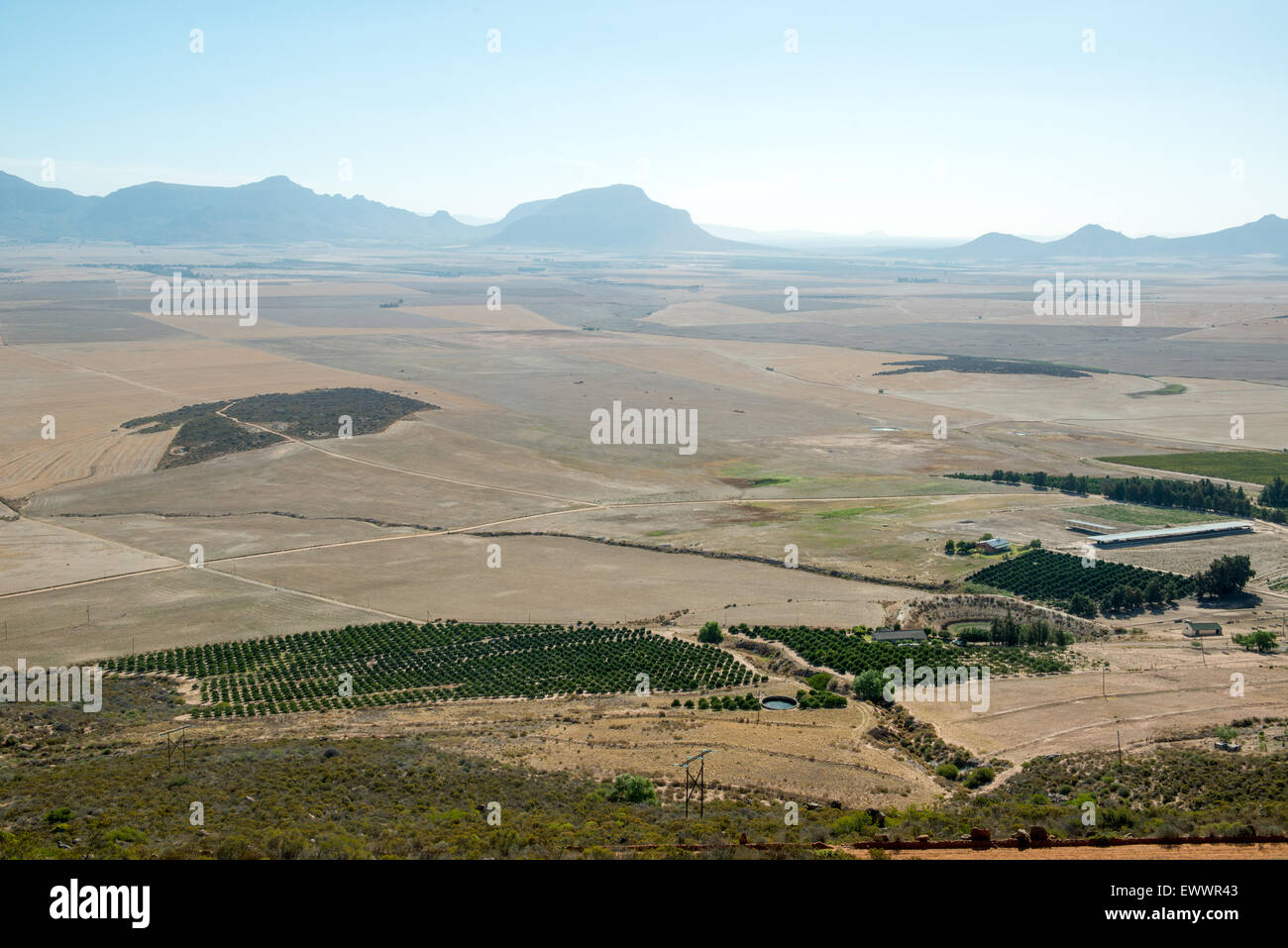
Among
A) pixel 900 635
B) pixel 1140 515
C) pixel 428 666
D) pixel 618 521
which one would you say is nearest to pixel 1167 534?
pixel 1140 515

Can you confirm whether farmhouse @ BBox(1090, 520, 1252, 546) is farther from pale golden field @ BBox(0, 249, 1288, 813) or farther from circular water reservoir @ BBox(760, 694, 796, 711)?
circular water reservoir @ BBox(760, 694, 796, 711)

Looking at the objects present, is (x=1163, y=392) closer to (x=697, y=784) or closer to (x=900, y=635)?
(x=900, y=635)

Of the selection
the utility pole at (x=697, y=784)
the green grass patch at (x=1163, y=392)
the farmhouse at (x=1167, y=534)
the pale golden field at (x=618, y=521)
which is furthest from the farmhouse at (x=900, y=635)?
the green grass patch at (x=1163, y=392)

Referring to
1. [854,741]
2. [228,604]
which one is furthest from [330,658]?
[854,741]

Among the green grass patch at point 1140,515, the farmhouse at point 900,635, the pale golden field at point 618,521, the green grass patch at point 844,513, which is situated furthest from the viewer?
the green grass patch at point 844,513

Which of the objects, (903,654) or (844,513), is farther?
(844,513)

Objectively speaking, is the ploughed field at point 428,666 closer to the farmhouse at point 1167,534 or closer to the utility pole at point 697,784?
the utility pole at point 697,784

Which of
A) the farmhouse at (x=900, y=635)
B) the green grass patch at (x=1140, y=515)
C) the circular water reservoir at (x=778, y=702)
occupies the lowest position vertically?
the circular water reservoir at (x=778, y=702)
